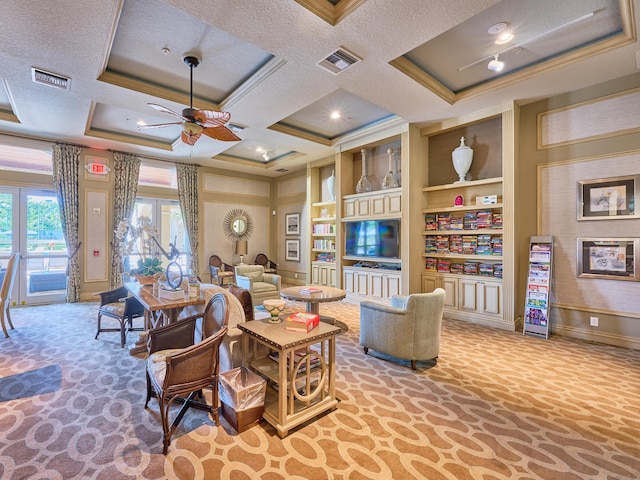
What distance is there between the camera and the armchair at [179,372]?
1936mm

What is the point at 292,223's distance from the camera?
855cm

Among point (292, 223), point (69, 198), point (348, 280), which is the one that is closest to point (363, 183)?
point (348, 280)

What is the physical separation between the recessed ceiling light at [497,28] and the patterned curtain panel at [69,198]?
7547 mm

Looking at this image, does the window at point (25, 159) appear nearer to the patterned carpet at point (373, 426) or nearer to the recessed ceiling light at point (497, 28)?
the patterned carpet at point (373, 426)

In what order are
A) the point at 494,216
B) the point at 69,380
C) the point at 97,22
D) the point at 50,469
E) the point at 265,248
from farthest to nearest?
1. the point at 265,248
2. the point at 494,216
3. the point at 69,380
4. the point at 97,22
5. the point at 50,469

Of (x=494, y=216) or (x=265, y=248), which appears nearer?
(x=494, y=216)

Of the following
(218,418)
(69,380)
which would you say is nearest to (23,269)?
(69,380)

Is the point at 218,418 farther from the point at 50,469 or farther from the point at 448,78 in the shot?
the point at 448,78

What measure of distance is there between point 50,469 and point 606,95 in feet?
21.9

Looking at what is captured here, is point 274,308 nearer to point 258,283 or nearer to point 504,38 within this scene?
point 258,283

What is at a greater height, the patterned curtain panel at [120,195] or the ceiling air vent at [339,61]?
the ceiling air vent at [339,61]

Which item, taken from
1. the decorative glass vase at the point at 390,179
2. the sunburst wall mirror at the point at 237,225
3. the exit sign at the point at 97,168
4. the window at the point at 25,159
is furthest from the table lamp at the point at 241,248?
the decorative glass vase at the point at 390,179

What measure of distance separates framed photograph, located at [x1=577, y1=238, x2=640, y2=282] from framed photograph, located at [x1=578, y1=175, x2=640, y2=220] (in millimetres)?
324

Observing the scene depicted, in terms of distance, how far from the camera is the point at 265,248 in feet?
30.0
